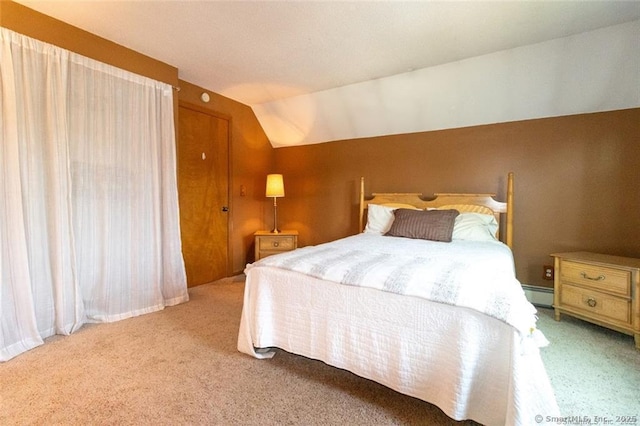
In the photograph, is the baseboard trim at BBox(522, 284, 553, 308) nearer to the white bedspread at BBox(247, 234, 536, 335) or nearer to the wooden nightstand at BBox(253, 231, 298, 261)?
the white bedspread at BBox(247, 234, 536, 335)

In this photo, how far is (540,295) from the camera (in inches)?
115

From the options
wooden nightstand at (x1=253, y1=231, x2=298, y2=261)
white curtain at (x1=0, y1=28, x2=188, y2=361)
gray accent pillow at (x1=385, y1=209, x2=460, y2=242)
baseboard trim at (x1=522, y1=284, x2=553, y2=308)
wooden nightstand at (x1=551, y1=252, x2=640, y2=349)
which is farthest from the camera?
wooden nightstand at (x1=253, y1=231, x2=298, y2=261)

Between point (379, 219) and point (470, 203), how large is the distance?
3.14 ft

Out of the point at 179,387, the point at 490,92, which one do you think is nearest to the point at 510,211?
the point at 490,92

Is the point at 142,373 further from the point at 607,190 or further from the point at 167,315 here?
the point at 607,190

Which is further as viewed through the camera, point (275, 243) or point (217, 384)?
point (275, 243)

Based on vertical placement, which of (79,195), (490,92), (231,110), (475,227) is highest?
(231,110)

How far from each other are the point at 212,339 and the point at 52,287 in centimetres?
124

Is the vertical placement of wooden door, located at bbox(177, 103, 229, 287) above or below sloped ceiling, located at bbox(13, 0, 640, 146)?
below

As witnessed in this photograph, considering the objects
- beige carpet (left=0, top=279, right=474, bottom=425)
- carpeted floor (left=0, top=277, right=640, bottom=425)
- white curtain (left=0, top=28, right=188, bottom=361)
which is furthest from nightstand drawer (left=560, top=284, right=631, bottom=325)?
white curtain (left=0, top=28, right=188, bottom=361)

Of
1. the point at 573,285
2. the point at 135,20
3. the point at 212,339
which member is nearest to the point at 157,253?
the point at 212,339

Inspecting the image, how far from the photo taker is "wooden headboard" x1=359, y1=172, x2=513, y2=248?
9.50 ft

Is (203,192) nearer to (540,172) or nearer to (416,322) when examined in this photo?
(416,322)

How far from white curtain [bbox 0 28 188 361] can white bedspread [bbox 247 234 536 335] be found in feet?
4.86
